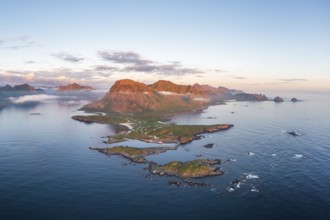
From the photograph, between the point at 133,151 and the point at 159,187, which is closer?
the point at 159,187

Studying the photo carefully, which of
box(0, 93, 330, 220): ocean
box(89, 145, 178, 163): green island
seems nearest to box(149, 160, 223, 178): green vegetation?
box(0, 93, 330, 220): ocean

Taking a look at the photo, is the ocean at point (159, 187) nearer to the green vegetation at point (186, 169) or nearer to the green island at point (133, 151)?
the green vegetation at point (186, 169)

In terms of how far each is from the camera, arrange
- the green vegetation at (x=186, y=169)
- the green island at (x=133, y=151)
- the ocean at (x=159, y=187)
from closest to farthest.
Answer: the ocean at (x=159, y=187) → the green vegetation at (x=186, y=169) → the green island at (x=133, y=151)

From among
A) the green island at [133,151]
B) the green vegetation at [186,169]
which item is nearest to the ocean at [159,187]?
the green vegetation at [186,169]

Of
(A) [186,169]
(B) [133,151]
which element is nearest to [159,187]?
(A) [186,169]

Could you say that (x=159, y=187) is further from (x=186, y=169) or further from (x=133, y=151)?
(x=133, y=151)

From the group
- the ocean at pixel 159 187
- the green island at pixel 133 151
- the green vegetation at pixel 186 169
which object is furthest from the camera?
the green island at pixel 133 151

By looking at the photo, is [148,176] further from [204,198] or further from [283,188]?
[283,188]

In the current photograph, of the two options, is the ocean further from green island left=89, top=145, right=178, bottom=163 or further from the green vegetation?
green island left=89, top=145, right=178, bottom=163

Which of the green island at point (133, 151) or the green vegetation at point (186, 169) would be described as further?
the green island at point (133, 151)

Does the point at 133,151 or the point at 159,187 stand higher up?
the point at 133,151

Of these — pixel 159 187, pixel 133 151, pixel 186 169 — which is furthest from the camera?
pixel 133 151

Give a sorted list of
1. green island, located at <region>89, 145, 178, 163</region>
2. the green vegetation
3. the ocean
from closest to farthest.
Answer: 1. the ocean
2. the green vegetation
3. green island, located at <region>89, 145, 178, 163</region>
